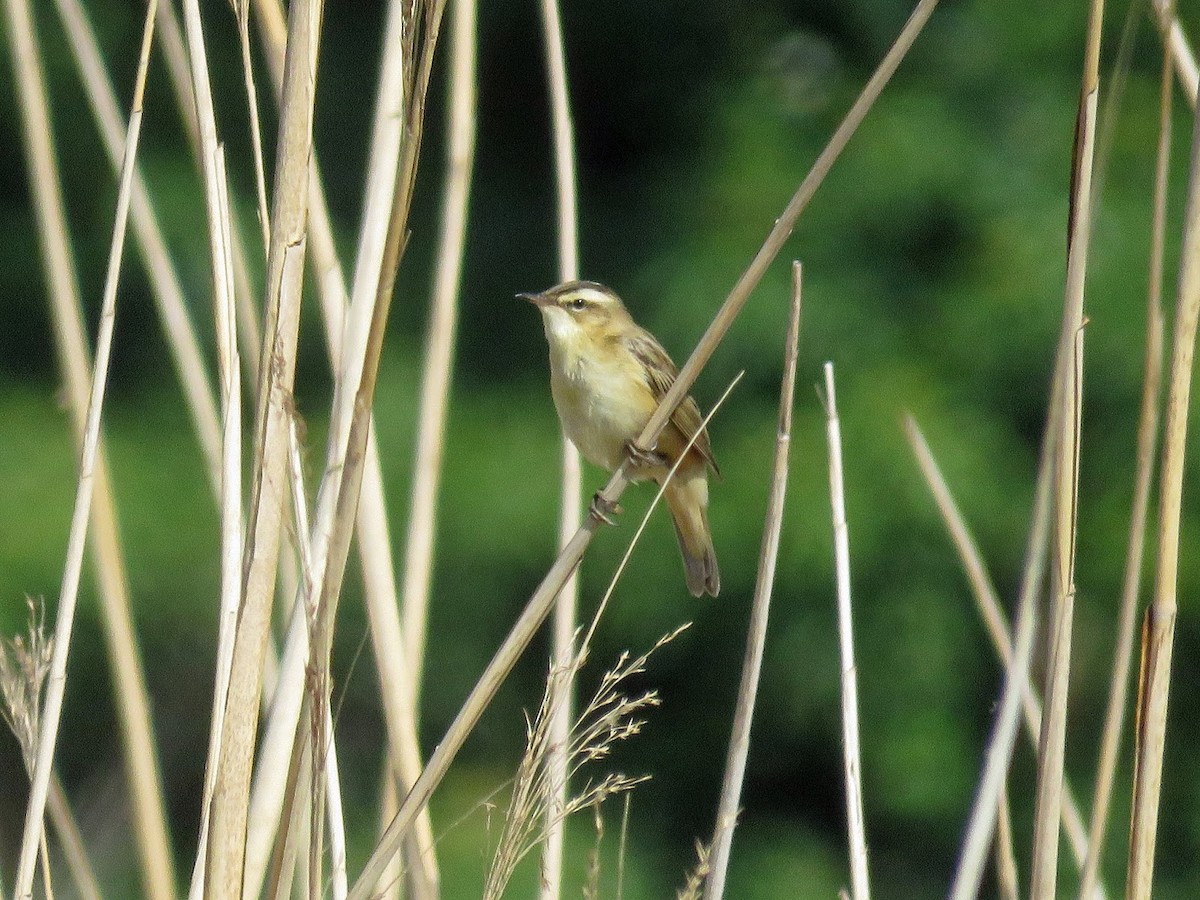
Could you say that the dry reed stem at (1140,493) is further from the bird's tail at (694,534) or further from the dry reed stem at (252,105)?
the bird's tail at (694,534)

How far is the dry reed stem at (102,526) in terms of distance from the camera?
1765 mm

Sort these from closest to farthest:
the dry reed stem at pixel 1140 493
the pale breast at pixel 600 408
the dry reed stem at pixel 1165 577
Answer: the dry reed stem at pixel 1165 577 < the dry reed stem at pixel 1140 493 < the pale breast at pixel 600 408

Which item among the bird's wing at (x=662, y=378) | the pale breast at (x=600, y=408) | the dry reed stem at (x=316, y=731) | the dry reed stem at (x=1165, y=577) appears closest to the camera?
the dry reed stem at (x=316, y=731)

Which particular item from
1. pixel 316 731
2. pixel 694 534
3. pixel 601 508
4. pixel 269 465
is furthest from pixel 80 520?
pixel 694 534

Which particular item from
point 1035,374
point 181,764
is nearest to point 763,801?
point 1035,374

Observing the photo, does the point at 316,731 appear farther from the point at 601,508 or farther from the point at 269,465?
the point at 601,508

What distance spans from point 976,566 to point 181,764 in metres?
4.28

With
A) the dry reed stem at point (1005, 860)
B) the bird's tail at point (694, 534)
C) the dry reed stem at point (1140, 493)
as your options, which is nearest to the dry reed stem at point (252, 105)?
the dry reed stem at point (1140, 493)

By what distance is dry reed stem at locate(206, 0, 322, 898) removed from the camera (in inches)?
52.6

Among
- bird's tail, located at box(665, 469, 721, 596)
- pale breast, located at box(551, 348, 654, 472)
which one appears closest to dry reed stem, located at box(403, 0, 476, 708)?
pale breast, located at box(551, 348, 654, 472)

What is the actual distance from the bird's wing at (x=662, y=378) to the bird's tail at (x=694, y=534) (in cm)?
10

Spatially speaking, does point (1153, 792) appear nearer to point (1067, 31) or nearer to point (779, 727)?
point (779, 727)

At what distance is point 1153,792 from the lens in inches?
58.9

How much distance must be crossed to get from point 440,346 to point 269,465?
507 millimetres
